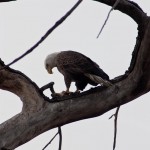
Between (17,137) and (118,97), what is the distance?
35.2 inches

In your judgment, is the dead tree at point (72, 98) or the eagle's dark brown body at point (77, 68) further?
the eagle's dark brown body at point (77, 68)

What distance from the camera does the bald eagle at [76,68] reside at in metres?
4.75

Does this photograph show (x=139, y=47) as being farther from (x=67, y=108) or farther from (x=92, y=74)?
(x=92, y=74)

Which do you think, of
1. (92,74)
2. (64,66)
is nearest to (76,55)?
(64,66)

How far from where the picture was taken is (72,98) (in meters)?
3.57

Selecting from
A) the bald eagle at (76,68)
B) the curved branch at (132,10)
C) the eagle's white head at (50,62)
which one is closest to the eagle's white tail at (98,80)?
the bald eagle at (76,68)

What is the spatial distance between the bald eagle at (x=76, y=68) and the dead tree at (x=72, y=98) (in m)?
0.65

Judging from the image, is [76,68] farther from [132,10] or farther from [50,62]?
[132,10]

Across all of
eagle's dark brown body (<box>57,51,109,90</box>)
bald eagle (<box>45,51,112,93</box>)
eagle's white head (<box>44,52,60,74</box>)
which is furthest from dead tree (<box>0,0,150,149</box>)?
eagle's white head (<box>44,52,60,74</box>)

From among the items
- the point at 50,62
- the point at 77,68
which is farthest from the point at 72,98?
the point at 50,62

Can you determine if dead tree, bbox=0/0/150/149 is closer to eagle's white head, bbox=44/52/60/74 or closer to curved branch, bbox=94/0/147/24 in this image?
curved branch, bbox=94/0/147/24

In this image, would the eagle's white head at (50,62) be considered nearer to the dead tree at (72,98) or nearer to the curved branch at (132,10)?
the dead tree at (72,98)

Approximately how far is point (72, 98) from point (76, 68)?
5.71 feet

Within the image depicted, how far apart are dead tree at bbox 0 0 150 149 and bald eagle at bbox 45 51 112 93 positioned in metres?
0.65
